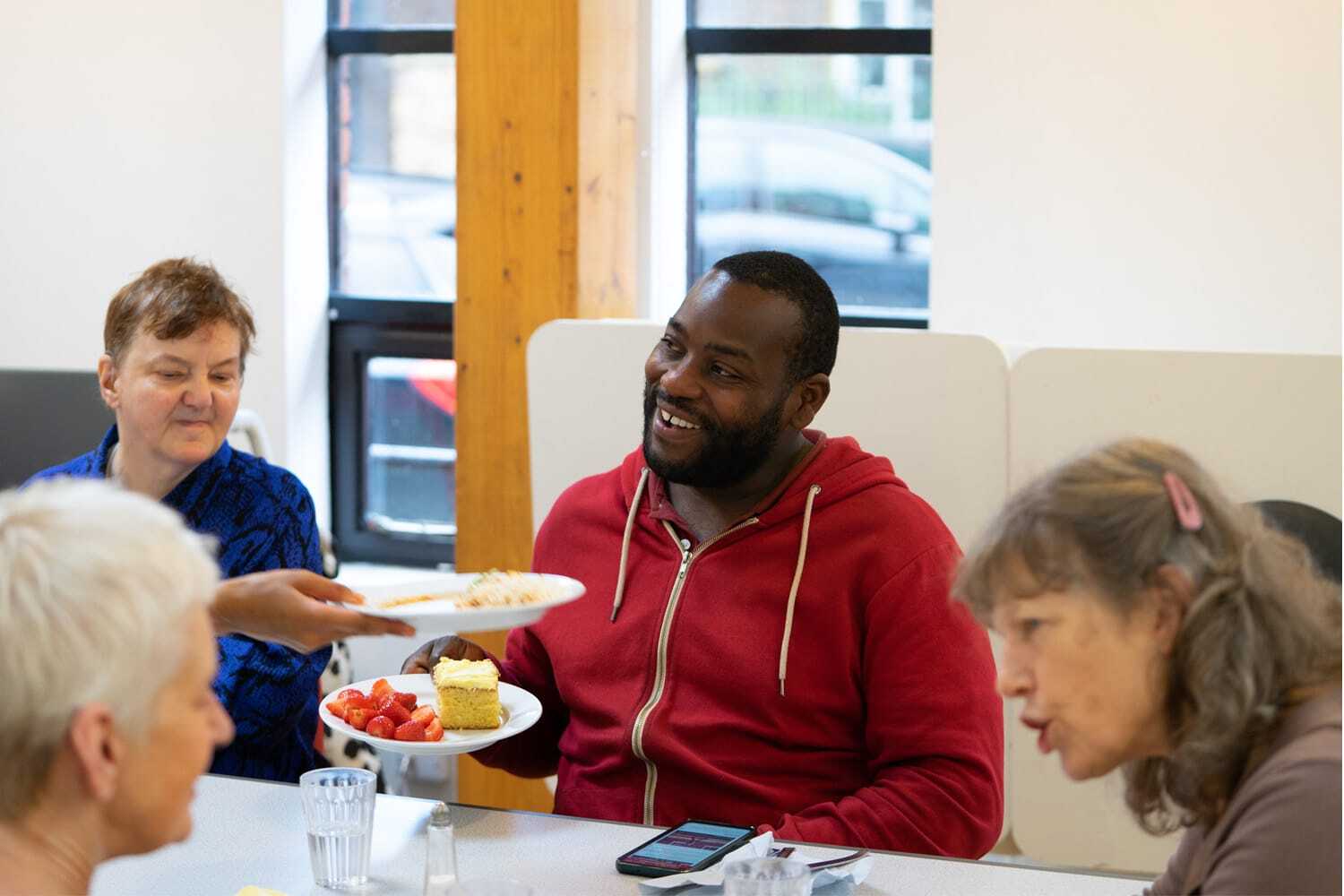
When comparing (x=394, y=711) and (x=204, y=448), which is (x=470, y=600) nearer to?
(x=394, y=711)

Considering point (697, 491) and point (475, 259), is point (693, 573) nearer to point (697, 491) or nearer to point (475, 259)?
point (697, 491)

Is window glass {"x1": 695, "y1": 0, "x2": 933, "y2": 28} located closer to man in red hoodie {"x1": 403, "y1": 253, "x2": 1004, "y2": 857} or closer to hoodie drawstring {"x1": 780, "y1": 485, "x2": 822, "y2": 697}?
man in red hoodie {"x1": 403, "y1": 253, "x2": 1004, "y2": 857}

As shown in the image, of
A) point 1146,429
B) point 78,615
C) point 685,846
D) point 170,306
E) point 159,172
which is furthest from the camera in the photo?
point 159,172

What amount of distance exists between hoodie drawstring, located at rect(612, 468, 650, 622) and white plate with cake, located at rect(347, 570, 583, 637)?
37 cm

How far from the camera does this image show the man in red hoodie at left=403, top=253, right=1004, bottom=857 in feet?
6.93

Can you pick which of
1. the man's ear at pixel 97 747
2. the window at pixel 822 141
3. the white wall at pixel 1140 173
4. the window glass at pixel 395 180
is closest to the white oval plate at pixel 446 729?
the man's ear at pixel 97 747

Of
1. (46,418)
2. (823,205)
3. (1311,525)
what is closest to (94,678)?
(1311,525)

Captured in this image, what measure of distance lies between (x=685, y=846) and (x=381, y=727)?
420 mm

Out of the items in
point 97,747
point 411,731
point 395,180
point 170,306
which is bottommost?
point 411,731

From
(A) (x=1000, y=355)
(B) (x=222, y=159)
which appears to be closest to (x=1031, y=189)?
(A) (x=1000, y=355)

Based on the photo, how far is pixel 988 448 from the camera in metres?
2.99

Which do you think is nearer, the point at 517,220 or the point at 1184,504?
the point at 1184,504

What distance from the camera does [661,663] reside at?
2.27m

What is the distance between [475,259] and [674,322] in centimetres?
143
